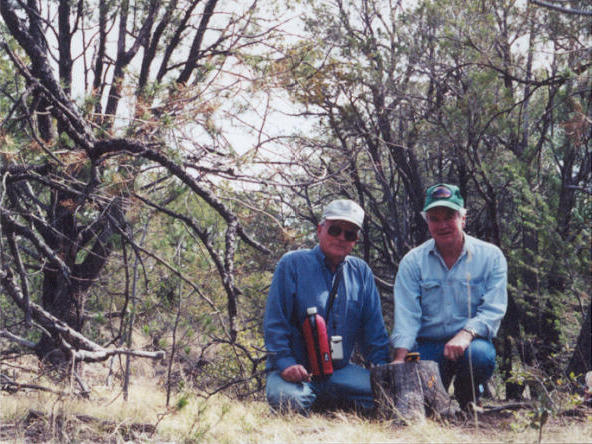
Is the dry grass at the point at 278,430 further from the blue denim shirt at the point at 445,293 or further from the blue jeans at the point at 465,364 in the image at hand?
the blue denim shirt at the point at 445,293

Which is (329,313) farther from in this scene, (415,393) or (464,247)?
(464,247)

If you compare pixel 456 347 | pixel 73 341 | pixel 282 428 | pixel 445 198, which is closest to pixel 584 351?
pixel 456 347

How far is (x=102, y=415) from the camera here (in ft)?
14.2

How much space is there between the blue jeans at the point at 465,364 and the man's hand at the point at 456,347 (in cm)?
5

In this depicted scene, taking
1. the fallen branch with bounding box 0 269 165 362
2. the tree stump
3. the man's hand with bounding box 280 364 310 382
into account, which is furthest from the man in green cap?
the fallen branch with bounding box 0 269 165 362

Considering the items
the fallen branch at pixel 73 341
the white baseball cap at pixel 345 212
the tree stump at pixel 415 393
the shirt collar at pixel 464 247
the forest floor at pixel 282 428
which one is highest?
the white baseball cap at pixel 345 212

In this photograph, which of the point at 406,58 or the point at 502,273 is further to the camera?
the point at 406,58

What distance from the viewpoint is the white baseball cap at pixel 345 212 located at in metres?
4.19

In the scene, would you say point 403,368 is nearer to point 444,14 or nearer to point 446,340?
point 446,340

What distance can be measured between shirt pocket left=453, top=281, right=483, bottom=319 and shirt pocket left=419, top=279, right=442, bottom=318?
11 cm

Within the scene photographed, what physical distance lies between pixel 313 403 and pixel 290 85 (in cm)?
272

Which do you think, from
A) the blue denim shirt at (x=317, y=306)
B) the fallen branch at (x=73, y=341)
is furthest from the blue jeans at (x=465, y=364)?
the fallen branch at (x=73, y=341)

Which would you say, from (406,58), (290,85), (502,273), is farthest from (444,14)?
(502,273)

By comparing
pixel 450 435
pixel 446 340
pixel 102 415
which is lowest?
pixel 102 415
